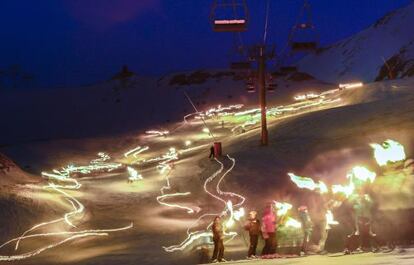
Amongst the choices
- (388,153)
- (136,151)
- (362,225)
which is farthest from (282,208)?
(136,151)

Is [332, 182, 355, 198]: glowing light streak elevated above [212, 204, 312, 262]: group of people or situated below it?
above

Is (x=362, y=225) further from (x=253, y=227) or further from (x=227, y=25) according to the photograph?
(x=227, y=25)

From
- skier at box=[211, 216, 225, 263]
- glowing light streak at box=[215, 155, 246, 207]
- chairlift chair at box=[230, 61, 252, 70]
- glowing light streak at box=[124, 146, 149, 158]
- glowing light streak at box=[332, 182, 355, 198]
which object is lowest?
skier at box=[211, 216, 225, 263]

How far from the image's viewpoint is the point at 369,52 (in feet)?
425

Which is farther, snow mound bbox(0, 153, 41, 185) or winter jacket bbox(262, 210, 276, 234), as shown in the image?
snow mound bbox(0, 153, 41, 185)

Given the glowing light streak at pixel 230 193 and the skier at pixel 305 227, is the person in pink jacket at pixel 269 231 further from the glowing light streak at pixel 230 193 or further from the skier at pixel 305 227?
the glowing light streak at pixel 230 193

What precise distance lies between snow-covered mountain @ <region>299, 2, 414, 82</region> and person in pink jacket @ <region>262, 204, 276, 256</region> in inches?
3620

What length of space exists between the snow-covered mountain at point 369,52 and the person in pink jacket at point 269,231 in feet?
302

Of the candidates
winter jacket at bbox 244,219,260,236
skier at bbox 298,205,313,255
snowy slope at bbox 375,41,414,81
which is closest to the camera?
skier at bbox 298,205,313,255

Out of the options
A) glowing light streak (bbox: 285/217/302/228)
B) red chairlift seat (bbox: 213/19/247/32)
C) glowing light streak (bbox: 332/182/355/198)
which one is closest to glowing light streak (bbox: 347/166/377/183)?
glowing light streak (bbox: 332/182/355/198)

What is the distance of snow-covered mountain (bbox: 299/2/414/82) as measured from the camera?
117 metres

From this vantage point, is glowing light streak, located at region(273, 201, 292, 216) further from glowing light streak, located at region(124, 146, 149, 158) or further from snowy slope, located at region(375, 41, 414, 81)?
snowy slope, located at region(375, 41, 414, 81)

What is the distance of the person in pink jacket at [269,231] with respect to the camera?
1666cm

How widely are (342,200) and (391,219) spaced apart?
1.50m
